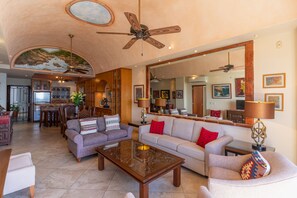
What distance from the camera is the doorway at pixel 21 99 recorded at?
9125mm

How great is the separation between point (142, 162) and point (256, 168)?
60.9 inches

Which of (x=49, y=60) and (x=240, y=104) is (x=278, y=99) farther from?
(x=49, y=60)

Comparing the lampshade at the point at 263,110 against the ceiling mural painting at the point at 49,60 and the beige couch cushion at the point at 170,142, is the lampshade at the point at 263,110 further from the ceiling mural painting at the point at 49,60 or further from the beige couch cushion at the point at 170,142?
the ceiling mural painting at the point at 49,60

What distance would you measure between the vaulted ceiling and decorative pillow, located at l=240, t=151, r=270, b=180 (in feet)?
7.85

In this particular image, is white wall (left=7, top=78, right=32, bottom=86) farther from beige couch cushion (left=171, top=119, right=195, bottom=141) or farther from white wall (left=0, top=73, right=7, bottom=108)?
beige couch cushion (left=171, top=119, right=195, bottom=141)

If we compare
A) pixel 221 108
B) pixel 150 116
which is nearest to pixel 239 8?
pixel 221 108

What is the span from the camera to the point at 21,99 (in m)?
9.56

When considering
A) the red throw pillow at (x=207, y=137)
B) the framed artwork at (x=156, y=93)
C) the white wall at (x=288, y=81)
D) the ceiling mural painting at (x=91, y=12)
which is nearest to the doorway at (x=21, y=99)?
the ceiling mural painting at (x=91, y=12)

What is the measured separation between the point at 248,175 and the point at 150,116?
4.19 meters

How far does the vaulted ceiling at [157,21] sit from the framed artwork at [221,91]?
125 cm

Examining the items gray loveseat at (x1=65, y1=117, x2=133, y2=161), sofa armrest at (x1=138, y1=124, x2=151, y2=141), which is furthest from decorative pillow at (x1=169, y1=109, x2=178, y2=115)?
gray loveseat at (x1=65, y1=117, x2=133, y2=161)

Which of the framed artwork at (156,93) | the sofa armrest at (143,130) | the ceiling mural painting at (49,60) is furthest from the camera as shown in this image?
the ceiling mural painting at (49,60)

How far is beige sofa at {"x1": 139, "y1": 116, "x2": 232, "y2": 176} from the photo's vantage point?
2.77 metres

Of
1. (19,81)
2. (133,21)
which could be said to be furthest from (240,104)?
(19,81)
